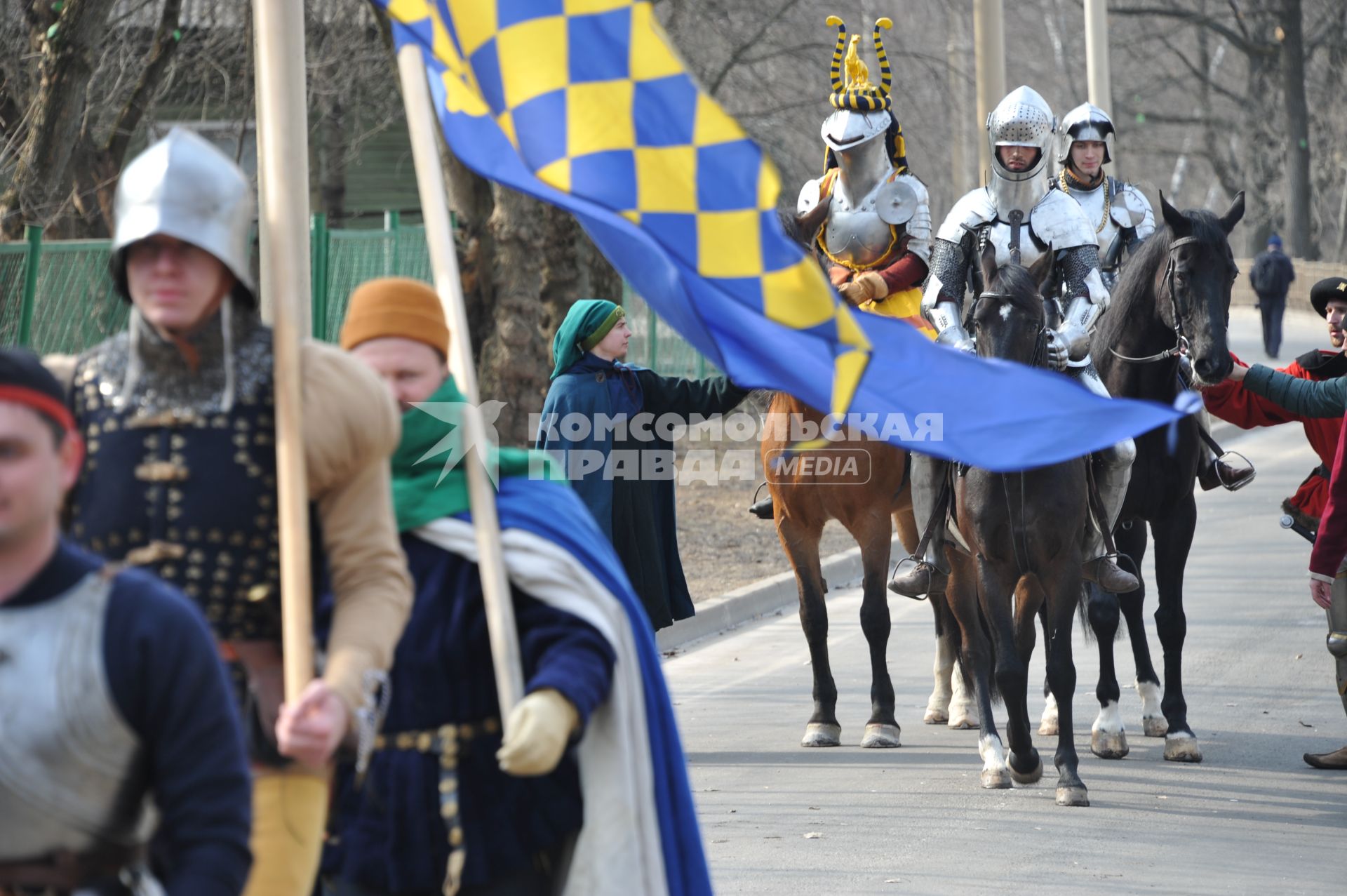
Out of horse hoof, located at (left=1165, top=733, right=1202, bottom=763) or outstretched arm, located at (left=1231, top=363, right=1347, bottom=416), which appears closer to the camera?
outstretched arm, located at (left=1231, top=363, right=1347, bottom=416)

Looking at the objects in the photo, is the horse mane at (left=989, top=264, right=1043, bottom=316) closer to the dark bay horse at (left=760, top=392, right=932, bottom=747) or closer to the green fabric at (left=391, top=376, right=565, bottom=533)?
the dark bay horse at (left=760, top=392, right=932, bottom=747)

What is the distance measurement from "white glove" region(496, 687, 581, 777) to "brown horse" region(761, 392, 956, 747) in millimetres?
5410

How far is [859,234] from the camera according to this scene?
929cm

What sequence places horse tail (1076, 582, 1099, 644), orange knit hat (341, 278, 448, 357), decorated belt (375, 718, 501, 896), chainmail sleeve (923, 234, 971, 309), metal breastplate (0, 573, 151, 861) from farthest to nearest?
horse tail (1076, 582, 1099, 644)
chainmail sleeve (923, 234, 971, 309)
orange knit hat (341, 278, 448, 357)
decorated belt (375, 718, 501, 896)
metal breastplate (0, 573, 151, 861)

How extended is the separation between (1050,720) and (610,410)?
2.87 metres

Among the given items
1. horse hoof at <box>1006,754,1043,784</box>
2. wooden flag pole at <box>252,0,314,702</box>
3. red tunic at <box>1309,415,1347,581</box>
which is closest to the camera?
wooden flag pole at <box>252,0,314,702</box>

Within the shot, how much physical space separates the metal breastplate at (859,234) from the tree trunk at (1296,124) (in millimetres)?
36846

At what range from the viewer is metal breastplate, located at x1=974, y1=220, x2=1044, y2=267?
8.32 meters

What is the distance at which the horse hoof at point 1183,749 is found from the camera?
8.10 m

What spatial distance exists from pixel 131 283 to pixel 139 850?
105 cm

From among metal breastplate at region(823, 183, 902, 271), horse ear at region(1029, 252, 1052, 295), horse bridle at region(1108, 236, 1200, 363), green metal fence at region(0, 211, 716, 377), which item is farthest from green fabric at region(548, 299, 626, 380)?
green metal fence at region(0, 211, 716, 377)

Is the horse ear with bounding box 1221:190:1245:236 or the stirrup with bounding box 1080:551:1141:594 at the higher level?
the horse ear with bounding box 1221:190:1245:236

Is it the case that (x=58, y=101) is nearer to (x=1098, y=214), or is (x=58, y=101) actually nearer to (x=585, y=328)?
(x=585, y=328)

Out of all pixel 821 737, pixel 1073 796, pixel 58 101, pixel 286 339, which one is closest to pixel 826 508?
pixel 821 737
